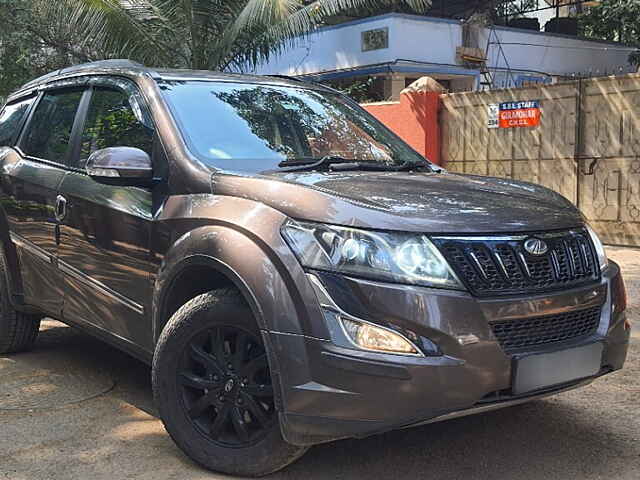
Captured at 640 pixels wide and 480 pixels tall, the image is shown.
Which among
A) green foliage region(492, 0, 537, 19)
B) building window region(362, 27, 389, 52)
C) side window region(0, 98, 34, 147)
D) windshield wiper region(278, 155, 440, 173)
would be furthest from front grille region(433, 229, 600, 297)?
green foliage region(492, 0, 537, 19)

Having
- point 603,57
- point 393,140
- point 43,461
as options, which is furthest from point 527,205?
point 603,57

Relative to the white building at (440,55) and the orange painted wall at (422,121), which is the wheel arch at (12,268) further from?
the white building at (440,55)

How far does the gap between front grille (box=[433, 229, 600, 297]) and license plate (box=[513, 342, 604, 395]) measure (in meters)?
0.25

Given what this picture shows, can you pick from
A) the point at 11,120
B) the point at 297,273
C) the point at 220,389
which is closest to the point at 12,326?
the point at 11,120

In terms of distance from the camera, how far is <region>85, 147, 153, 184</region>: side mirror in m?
3.68

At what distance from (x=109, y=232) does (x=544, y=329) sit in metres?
2.11

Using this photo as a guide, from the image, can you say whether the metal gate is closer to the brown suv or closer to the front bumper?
the brown suv

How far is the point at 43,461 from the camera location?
3.59 m

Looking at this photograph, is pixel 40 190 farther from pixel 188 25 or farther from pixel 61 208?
pixel 188 25

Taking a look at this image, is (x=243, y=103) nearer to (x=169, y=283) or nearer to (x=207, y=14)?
(x=169, y=283)

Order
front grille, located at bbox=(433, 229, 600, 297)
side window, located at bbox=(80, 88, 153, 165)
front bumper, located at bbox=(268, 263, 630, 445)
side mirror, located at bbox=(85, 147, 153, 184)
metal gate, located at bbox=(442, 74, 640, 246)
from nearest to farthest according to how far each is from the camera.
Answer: front bumper, located at bbox=(268, 263, 630, 445) < front grille, located at bbox=(433, 229, 600, 297) < side mirror, located at bbox=(85, 147, 153, 184) < side window, located at bbox=(80, 88, 153, 165) < metal gate, located at bbox=(442, 74, 640, 246)

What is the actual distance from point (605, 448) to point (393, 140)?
2.02 metres

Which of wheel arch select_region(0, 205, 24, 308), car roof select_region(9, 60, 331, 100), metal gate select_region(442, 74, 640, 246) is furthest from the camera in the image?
metal gate select_region(442, 74, 640, 246)

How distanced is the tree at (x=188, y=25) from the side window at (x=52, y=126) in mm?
7915
